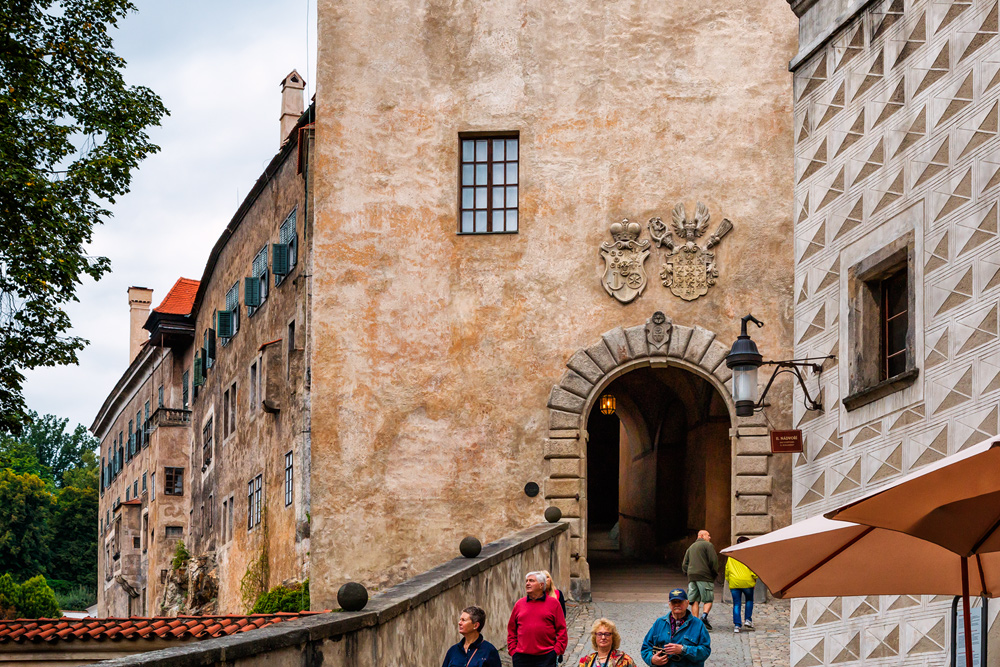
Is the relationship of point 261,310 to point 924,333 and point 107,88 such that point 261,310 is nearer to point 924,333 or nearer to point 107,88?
point 107,88

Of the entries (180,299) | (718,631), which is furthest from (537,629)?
(180,299)

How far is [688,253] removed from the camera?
76.0 feet

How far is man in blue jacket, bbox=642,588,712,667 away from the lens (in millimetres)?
11414

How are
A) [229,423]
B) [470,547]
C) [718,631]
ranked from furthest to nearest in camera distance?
[229,423] < [718,631] < [470,547]

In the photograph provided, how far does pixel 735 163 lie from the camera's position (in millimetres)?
23391

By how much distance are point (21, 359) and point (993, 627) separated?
13.7m

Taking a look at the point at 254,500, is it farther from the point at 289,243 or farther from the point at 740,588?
the point at 740,588

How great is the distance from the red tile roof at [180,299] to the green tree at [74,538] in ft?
119

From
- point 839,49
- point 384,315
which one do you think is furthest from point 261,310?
point 839,49

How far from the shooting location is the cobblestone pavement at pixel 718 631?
658 inches

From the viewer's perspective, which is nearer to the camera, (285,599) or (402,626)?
(402,626)

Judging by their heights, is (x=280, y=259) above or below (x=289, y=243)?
below

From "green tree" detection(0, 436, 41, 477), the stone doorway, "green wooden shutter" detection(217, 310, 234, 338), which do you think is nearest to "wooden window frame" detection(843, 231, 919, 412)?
the stone doorway

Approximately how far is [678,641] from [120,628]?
9985 millimetres
